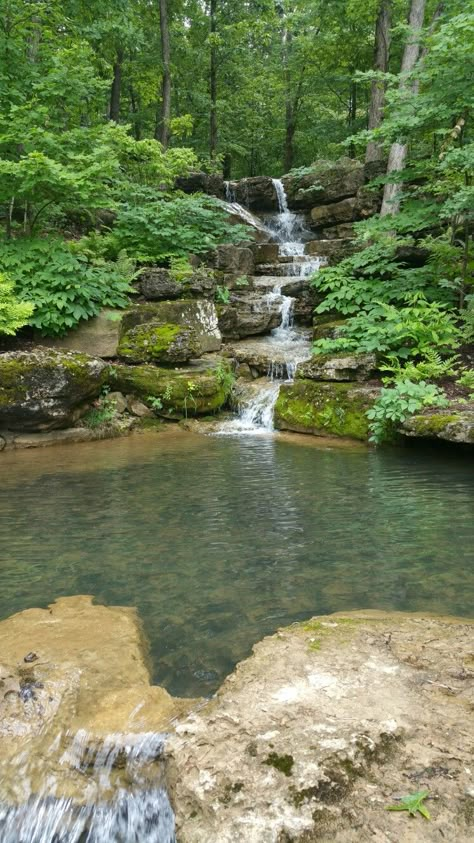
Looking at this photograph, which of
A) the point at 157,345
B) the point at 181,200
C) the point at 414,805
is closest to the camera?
the point at 414,805

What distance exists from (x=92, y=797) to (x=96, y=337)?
8.88 meters

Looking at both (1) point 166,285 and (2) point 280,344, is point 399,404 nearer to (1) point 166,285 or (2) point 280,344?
(2) point 280,344

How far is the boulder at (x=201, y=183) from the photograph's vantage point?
18.8m

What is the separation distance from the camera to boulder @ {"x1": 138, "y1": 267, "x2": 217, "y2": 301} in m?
11.3

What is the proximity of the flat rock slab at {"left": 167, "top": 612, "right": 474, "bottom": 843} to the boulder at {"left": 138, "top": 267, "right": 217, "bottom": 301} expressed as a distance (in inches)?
381

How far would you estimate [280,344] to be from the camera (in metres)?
12.3

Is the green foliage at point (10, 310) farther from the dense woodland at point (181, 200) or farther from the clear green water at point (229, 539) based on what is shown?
the clear green water at point (229, 539)

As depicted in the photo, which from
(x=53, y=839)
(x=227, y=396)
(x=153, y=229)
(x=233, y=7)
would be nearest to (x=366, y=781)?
(x=53, y=839)

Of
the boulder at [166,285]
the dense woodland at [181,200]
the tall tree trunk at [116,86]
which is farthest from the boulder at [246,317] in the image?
the tall tree trunk at [116,86]

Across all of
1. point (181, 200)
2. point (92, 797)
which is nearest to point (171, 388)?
point (181, 200)

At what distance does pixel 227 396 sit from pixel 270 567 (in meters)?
6.51

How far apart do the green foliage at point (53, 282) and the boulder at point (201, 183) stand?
10268 millimetres

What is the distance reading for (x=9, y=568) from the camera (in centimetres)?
424

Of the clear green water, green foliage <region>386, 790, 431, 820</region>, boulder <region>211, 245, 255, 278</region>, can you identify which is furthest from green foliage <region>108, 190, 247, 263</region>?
green foliage <region>386, 790, 431, 820</region>
